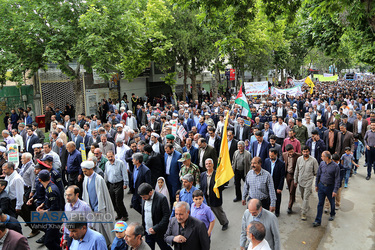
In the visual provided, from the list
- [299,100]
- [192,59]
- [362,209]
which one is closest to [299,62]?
[192,59]

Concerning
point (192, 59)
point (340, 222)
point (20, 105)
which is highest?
point (192, 59)

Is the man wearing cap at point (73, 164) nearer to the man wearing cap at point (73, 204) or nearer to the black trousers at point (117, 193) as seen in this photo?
the black trousers at point (117, 193)

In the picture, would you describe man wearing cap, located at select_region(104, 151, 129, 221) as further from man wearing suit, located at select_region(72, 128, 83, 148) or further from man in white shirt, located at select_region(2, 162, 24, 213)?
man wearing suit, located at select_region(72, 128, 83, 148)

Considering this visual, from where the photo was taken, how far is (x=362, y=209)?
7.88 metres

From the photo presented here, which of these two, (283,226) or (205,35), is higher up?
(205,35)

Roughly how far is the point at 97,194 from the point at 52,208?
31.8 inches

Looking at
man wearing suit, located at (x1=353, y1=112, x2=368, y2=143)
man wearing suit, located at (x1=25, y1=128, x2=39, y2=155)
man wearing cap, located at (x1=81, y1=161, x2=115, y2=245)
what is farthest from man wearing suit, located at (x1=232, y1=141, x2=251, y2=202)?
man wearing suit, located at (x1=25, y1=128, x2=39, y2=155)

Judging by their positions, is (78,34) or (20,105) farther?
(20,105)

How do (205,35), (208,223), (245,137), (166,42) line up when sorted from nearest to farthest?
(208,223), (245,137), (166,42), (205,35)

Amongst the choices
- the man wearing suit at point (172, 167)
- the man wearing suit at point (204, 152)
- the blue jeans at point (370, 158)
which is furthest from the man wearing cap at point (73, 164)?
the blue jeans at point (370, 158)

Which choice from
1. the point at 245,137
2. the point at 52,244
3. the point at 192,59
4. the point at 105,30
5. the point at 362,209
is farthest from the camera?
the point at 192,59

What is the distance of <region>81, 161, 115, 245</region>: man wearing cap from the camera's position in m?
5.83

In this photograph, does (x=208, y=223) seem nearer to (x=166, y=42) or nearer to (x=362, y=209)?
(x=362, y=209)

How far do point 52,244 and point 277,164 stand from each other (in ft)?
15.5
